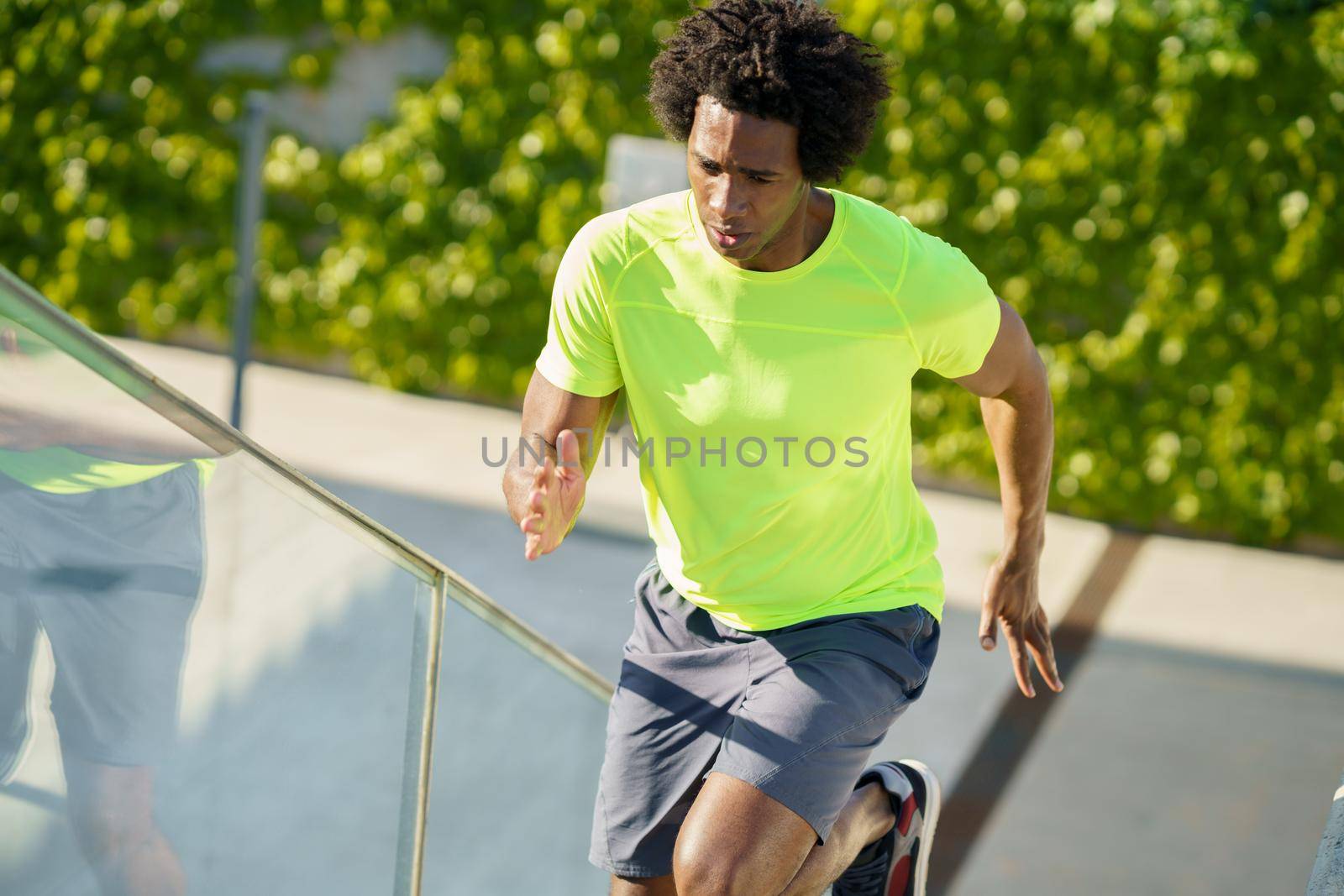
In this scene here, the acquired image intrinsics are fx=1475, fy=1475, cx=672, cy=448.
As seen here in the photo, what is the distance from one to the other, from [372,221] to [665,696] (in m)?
5.33

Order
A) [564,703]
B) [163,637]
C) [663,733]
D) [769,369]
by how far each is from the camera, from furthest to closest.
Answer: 1. [564,703]
2. [663,733]
3. [769,369]
4. [163,637]

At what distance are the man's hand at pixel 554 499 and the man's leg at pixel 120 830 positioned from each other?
584 millimetres

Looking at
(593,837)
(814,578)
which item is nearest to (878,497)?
(814,578)

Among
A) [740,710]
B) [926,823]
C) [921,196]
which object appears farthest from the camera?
[921,196]

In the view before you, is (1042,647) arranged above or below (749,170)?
below

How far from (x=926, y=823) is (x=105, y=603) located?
1.60m

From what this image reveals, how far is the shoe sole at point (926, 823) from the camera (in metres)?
2.74

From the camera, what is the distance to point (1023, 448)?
2.48 metres

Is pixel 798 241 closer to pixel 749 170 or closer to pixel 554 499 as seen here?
pixel 749 170

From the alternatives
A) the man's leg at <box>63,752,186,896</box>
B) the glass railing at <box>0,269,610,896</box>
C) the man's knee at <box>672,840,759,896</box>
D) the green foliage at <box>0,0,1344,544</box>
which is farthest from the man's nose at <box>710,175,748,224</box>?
the green foliage at <box>0,0,1344,544</box>

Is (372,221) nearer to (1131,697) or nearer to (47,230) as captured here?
(47,230)

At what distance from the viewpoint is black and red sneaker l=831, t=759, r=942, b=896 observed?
2689 mm

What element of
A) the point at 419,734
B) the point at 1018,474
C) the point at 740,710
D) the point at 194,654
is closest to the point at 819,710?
the point at 740,710

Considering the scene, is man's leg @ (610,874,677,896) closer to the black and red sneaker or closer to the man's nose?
the black and red sneaker
